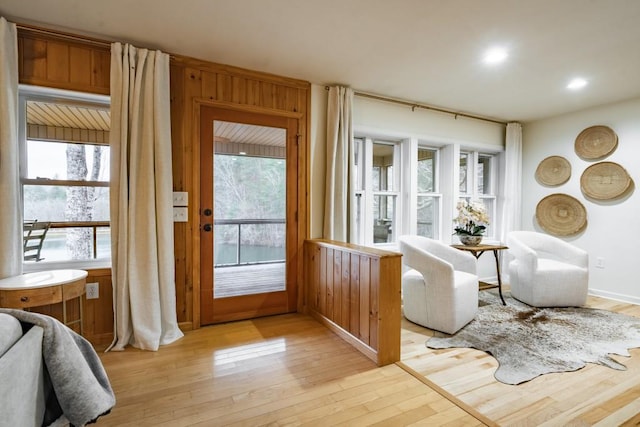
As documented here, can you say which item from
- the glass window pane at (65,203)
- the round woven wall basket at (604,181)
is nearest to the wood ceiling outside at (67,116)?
the glass window pane at (65,203)

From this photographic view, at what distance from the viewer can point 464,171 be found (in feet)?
15.5

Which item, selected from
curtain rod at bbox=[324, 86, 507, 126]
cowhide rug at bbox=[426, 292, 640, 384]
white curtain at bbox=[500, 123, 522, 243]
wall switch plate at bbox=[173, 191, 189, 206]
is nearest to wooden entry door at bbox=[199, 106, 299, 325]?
wall switch plate at bbox=[173, 191, 189, 206]

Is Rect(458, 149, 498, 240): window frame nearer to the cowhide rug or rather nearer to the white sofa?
the cowhide rug

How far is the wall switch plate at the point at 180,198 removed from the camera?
2736mm

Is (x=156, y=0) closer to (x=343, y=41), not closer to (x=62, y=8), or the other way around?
(x=62, y=8)

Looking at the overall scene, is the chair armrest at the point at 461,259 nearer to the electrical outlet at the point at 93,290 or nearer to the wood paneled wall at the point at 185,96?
the wood paneled wall at the point at 185,96

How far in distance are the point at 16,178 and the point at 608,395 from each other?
4112 mm

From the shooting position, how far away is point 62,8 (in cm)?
206

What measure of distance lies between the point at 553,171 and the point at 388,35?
3.51 m

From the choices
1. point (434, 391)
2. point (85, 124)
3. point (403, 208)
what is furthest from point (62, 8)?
point (403, 208)

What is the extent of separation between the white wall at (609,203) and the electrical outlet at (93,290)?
17.8 feet

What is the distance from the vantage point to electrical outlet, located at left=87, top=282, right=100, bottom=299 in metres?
2.49

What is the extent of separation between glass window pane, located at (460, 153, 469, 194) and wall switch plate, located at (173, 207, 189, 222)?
3.83 metres

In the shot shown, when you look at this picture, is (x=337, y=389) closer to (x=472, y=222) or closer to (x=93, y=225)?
(x=93, y=225)
